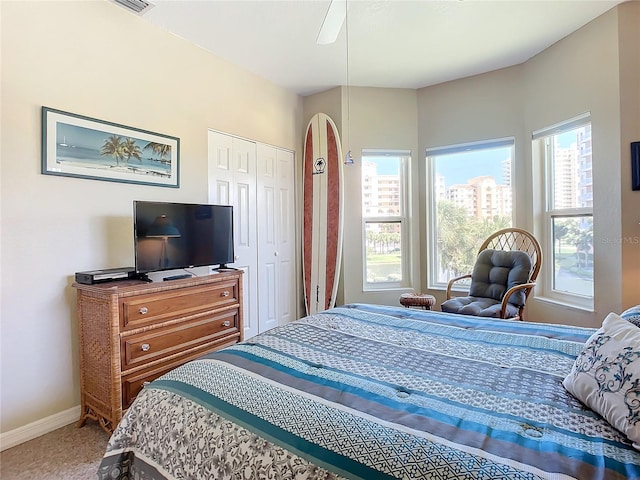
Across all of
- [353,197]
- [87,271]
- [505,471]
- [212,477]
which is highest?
[353,197]

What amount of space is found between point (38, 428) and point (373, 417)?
2.33 m

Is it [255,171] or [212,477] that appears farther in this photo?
[255,171]

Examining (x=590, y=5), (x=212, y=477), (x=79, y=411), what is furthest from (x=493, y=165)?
(x=79, y=411)

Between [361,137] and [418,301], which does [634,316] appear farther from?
[361,137]

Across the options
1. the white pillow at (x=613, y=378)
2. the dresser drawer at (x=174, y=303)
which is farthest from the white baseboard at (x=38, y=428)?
the white pillow at (x=613, y=378)

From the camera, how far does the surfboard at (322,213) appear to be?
12.9 ft

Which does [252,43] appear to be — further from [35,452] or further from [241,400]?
[35,452]

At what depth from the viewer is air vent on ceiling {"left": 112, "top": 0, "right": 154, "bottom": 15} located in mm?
2418

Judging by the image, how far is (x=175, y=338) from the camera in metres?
Answer: 2.35

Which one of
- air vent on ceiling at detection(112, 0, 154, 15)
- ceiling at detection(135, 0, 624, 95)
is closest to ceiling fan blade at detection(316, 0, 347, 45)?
ceiling at detection(135, 0, 624, 95)

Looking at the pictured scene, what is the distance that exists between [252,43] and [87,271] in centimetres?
233

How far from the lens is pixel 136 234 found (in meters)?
2.27

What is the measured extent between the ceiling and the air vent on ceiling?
0.12 ft

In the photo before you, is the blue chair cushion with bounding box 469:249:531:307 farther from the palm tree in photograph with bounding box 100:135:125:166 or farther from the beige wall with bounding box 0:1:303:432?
the palm tree in photograph with bounding box 100:135:125:166
